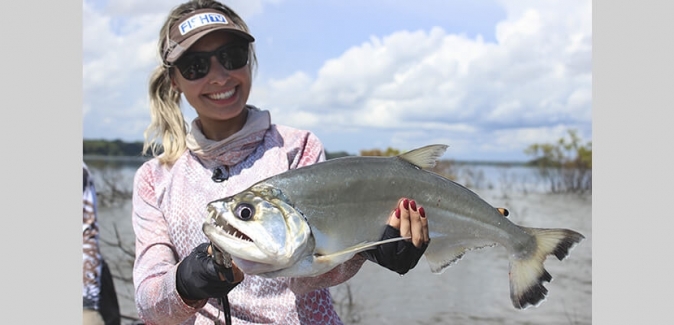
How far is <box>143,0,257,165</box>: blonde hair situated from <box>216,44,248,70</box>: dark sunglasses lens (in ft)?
0.30

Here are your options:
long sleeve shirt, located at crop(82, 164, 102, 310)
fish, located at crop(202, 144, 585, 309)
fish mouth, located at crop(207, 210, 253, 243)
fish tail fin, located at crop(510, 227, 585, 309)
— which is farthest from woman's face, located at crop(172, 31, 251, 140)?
long sleeve shirt, located at crop(82, 164, 102, 310)

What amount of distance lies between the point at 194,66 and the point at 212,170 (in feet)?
1.77

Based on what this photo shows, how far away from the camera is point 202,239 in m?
2.97

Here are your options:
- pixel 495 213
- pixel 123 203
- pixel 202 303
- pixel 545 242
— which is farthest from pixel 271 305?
pixel 123 203

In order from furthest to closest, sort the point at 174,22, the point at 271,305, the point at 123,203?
the point at 123,203
the point at 174,22
the point at 271,305

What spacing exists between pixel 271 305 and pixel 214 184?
674 millimetres

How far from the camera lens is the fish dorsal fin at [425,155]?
9.24ft

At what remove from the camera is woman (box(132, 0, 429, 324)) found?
2801mm

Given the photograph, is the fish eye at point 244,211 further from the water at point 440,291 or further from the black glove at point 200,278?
the water at point 440,291

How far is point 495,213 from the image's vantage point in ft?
9.64

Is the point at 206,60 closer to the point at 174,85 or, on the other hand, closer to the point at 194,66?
the point at 194,66

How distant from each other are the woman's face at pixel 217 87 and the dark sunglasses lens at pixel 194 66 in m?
0.02

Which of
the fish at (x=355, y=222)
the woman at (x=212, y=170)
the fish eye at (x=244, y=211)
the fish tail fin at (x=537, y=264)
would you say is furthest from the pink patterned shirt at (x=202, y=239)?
the fish tail fin at (x=537, y=264)

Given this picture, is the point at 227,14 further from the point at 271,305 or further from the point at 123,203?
the point at 123,203
